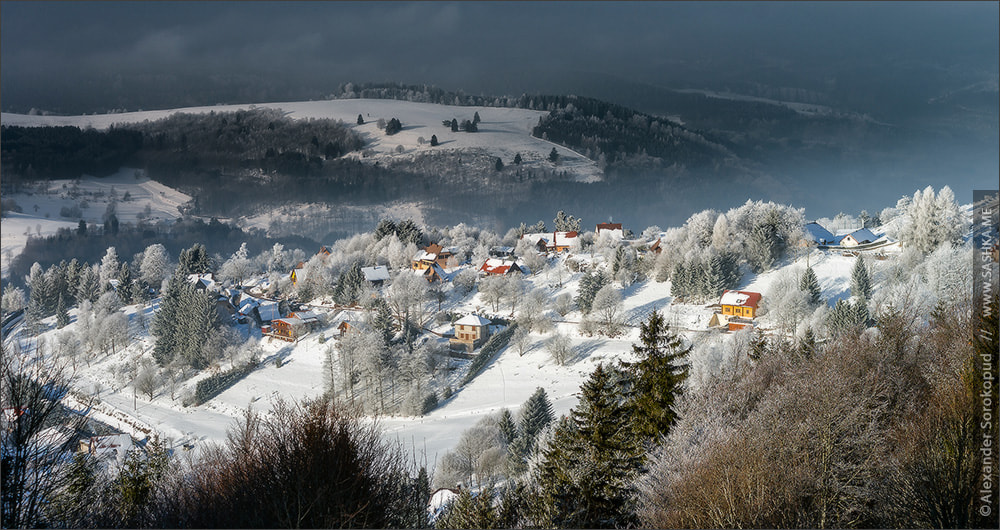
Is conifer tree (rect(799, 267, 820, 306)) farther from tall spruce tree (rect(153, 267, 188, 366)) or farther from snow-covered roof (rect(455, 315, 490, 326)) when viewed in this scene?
tall spruce tree (rect(153, 267, 188, 366))

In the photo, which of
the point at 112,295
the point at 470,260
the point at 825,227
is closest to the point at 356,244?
the point at 470,260

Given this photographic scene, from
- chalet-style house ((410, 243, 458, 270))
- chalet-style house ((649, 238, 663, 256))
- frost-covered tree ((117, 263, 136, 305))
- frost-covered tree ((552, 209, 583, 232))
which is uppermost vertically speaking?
frost-covered tree ((552, 209, 583, 232))

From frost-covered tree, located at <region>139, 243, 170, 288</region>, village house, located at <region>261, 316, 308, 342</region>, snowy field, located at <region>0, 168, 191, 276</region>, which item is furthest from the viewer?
frost-covered tree, located at <region>139, 243, 170, 288</region>

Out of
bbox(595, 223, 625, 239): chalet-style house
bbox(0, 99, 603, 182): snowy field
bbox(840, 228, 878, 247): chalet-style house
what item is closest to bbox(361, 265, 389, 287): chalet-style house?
bbox(595, 223, 625, 239): chalet-style house

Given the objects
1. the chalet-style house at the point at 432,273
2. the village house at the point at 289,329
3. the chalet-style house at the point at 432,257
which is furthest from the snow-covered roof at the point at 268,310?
the chalet-style house at the point at 432,257

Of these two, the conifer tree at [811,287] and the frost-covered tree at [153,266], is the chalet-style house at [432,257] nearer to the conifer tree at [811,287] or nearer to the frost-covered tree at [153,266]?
the frost-covered tree at [153,266]

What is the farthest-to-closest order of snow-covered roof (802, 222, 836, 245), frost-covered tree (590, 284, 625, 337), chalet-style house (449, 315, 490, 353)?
1. snow-covered roof (802, 222, 836, 245)
2. frost-covered tree (590, 284, 625, 337)
3. chalet-style house (449, 315, 490, 353)
